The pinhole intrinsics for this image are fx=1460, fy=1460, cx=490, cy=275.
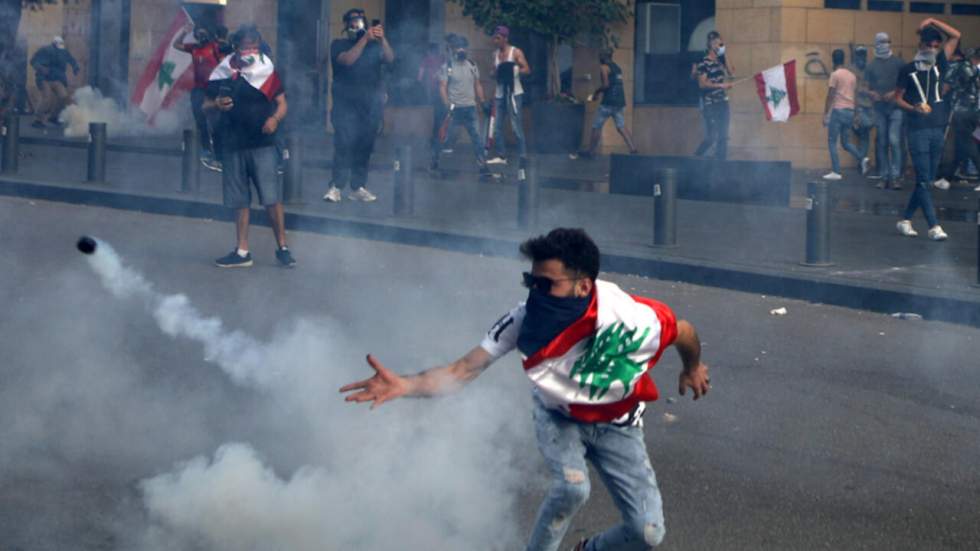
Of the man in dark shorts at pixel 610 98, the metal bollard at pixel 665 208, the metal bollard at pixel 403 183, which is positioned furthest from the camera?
the man in dark shorts at pixel 610 98

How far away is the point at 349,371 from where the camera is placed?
693 cm

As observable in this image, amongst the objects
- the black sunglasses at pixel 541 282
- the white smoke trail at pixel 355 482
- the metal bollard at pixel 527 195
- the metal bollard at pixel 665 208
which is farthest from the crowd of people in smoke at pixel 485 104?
the black sunglasses at pixel 541 282

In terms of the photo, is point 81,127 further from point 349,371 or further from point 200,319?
point 349,371

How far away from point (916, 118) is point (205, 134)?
7.98 metres

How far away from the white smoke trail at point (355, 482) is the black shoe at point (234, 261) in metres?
3.60

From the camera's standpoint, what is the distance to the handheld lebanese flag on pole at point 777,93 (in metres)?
17.5

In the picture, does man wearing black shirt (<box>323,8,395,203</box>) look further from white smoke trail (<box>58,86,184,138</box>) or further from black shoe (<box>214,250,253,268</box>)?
black shoe (<box>214,250,253,268</box>)

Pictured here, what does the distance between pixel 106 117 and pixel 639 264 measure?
7400 millimetres

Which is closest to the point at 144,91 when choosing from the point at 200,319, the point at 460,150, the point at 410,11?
the point at 200,319

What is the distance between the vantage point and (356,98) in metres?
13.4

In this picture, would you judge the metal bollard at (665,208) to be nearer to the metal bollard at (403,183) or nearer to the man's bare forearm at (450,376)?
the metal bollard at (403,183)

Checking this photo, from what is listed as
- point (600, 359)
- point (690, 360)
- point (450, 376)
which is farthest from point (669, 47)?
point (600, 359)

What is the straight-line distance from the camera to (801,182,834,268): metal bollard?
32.9ft

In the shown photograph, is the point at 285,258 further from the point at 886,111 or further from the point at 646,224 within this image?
the point at 886,111
